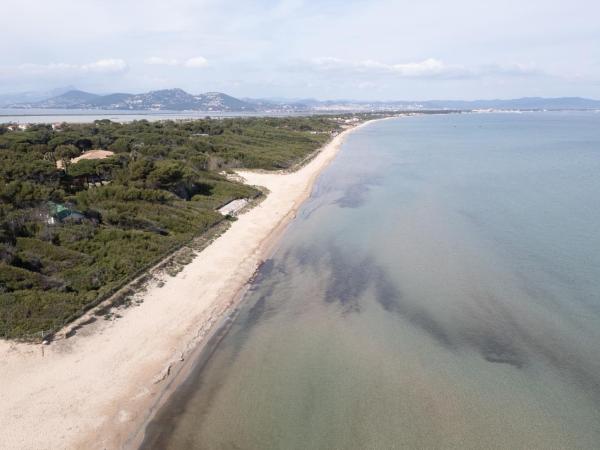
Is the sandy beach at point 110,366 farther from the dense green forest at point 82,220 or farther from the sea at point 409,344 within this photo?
the dense green forest at point 82,220

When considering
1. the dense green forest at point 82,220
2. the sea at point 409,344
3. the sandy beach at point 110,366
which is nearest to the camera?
the sandy beach at point 110,366

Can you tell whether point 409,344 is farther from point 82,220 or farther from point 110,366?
point 82,220

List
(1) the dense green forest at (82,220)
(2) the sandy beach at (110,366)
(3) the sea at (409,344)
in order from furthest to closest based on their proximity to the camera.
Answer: (1) the dense green forest at (82,220) → (3) the sea at (409,344) → (2) the sandy beach at (110,366)

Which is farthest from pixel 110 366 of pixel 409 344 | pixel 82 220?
pixel 82 220

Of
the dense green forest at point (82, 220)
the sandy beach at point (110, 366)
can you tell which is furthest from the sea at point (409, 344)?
the dense green forest at point (82, 220)

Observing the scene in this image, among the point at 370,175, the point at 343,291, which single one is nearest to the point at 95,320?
the point at 343,291

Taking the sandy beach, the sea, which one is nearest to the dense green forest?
the sandy beach
